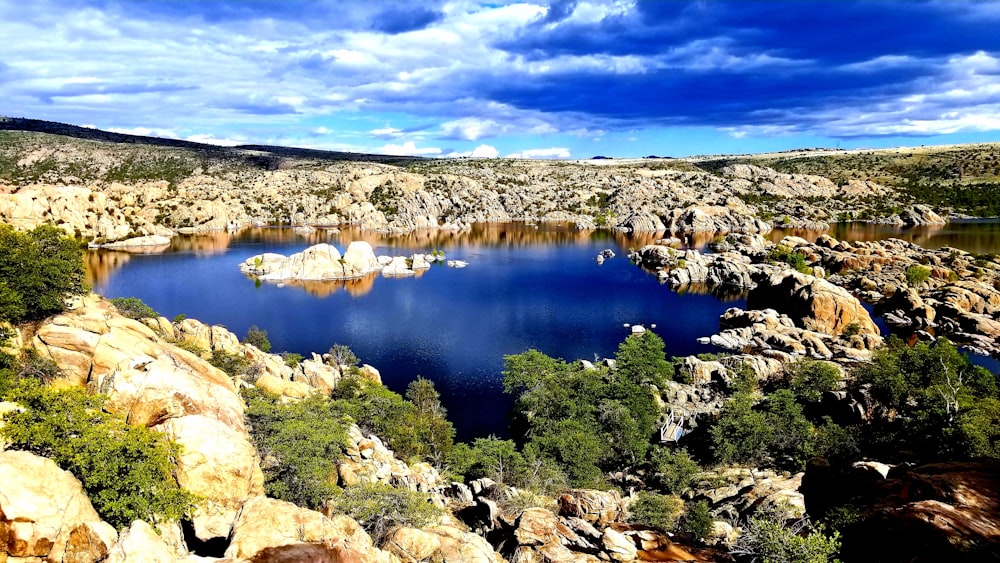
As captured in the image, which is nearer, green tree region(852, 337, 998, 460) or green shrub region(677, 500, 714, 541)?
green shrub region(677, 500, 714, 541)

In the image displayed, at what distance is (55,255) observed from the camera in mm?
29547

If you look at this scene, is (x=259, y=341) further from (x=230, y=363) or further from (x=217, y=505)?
(x=217, y=505)

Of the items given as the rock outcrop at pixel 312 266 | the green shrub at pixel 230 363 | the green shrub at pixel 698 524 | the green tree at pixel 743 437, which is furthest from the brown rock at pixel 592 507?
the rock outcrop at pixel 312 266

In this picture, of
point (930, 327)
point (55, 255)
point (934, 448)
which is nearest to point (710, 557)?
point (934, 448)

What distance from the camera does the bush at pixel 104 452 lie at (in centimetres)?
1514

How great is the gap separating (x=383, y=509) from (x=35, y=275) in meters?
21.1

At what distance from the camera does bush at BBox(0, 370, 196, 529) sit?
49.7 ft

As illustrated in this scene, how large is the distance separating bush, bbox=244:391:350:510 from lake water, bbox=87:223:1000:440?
17475mm

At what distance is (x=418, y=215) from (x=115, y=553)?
179m

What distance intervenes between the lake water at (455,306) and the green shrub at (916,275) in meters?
26.9

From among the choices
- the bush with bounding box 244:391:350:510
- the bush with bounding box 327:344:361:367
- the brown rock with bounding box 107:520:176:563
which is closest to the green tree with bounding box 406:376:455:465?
the bush with bounding box 244:391:350:510

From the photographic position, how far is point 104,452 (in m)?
15.5

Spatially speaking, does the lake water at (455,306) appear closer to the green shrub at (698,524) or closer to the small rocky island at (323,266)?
the small rocky island at (323,266)

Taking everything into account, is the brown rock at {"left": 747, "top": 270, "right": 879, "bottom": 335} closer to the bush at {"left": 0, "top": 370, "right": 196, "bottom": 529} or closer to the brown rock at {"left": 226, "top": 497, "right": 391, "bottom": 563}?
the brown rock at {"left": 226, "top": 497, "right": 391, "bottom": 563}
